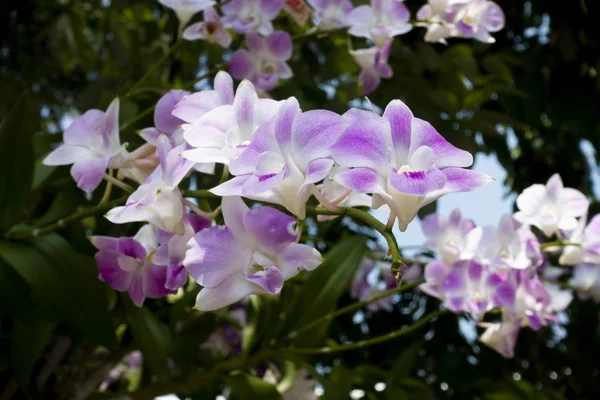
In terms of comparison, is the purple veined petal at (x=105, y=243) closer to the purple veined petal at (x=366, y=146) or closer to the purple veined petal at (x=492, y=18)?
the purple veined petal at (x=366, y=146)

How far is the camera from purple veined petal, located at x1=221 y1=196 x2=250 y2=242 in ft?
1.16

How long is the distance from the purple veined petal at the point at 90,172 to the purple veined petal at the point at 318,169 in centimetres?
19

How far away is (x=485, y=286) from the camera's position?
65 cm

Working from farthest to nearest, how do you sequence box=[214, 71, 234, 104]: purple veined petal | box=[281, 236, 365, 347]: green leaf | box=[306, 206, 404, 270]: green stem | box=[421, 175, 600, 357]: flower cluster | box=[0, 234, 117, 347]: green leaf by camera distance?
1. box=[281, 236, 365, 347]: green leaf
2. box=[421, 175, 600, 357]: flower cluster
3. box=[0, 234, 117, 347]: green leaf
4. box=[214, 71, 234, 104]: purple veined petal
5. box=[306, 206, 404, 270]: green stem

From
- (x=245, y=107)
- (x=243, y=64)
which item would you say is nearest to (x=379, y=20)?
(x=243, y=64)

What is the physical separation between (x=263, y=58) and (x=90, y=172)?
1.00 feet

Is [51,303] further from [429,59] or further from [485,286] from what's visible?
[429,59]

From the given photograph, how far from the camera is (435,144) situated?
0.33 metres

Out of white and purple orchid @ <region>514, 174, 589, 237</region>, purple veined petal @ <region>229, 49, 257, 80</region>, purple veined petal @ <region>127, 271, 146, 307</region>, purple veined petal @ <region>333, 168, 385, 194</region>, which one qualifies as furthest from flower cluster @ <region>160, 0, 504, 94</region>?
purple veined petal @ <region>333, 168, 385, 194</region>

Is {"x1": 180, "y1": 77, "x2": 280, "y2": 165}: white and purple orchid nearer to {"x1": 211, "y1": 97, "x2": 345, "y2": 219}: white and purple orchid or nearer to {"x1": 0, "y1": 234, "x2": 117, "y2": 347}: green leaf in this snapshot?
{"x1": 211, "y1": 97, "x2": 345, "y2": 219}: white and purple orchid

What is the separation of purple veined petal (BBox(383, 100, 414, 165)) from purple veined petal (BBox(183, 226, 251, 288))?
0.10 meters


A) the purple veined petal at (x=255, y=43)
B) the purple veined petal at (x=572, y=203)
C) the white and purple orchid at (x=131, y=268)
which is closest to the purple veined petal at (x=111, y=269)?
the white and purple orchid at (x=131, y=268)

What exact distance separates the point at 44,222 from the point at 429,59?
2.20 feet

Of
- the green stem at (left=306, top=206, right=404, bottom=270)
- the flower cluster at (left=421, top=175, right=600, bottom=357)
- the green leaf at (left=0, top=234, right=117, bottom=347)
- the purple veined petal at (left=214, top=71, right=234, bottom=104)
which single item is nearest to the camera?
the green stem at (left=306, top=206, right=404, bottom=270)
